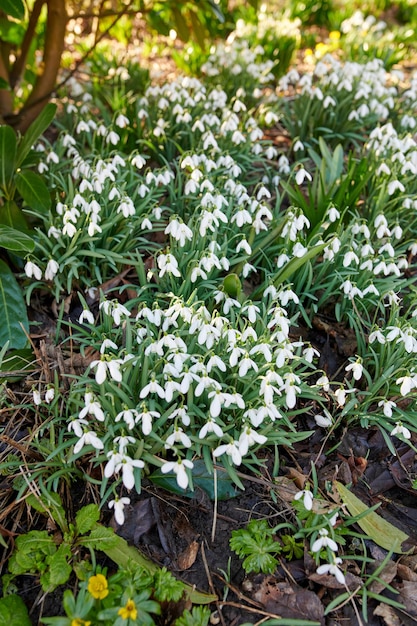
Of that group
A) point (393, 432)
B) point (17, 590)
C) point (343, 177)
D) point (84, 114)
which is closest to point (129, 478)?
point (17, 590)

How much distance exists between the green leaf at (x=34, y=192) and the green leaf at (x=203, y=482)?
4.14 feet

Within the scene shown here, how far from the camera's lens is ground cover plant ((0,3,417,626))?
67.8 inches

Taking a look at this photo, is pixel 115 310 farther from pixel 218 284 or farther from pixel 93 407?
pixel 218 284

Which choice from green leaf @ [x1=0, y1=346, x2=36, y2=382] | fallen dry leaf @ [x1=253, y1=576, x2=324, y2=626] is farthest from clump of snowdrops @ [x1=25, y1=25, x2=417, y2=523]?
fallen dry leaf @ [x1=253, y1=576, x2=324, y2=626]

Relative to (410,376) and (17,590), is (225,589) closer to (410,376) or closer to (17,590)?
(17,590)

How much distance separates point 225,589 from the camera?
1743 mm

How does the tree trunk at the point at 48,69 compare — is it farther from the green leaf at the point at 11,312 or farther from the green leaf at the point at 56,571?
the green leaf at the point at 56,571

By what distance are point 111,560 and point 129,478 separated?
40cm

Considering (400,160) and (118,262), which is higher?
(400,160)

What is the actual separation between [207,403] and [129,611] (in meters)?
0.66

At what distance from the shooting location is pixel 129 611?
152 centimetres

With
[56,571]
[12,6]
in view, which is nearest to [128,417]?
[56,571]

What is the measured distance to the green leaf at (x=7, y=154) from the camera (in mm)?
2539

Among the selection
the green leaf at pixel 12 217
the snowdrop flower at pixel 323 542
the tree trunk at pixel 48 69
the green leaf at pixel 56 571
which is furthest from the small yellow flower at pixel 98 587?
the tree trunk at pixel 48 69
